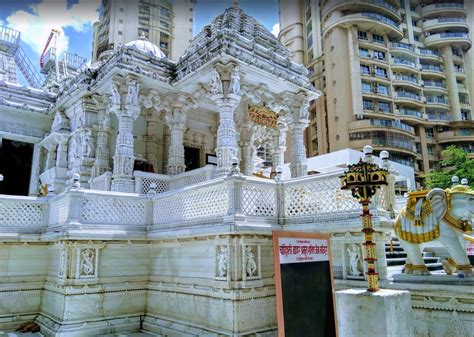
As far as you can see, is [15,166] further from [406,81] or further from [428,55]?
[428,55]

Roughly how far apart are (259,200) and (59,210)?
5.42m

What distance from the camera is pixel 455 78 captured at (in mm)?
57688

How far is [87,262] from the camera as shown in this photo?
9.91 m

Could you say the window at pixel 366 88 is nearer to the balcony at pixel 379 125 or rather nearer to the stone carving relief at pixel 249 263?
the balcony at pixel 379 125

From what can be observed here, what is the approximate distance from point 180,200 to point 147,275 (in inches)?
99.8

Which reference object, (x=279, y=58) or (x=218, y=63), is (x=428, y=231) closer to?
(x=218, y=63)

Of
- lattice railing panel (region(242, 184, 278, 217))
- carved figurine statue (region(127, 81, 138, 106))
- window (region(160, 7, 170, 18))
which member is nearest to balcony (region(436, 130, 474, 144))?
window (region(160, 7, 170, 18))

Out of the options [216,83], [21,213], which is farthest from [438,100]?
[21,213]

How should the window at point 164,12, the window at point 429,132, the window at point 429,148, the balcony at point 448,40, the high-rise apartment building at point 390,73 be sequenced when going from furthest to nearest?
the balcony at point 448,40 < the window at point 429,132 < the window at point 429,148 < the window at point 164,12 < the high-rise apartment building at point 390,73

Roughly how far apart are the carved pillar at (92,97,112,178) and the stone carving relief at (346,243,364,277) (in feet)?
38.1

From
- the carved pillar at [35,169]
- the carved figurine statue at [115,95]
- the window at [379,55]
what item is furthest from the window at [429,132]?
the carved pillar at [35,169]

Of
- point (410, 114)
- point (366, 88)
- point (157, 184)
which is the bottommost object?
point (157, 184)

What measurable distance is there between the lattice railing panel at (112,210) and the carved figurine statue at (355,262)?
578 centimetres

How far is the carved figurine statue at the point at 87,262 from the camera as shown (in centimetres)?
985
